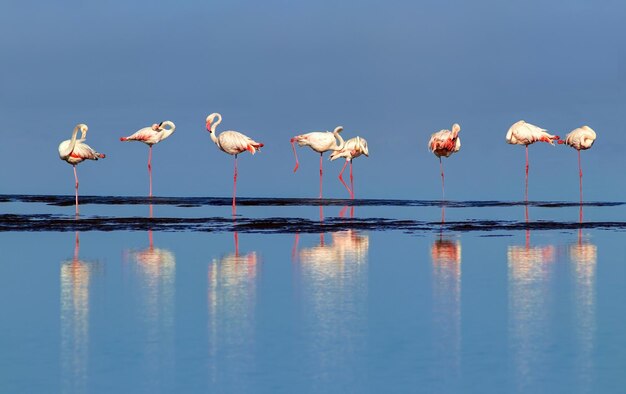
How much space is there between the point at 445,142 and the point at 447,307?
19.7m

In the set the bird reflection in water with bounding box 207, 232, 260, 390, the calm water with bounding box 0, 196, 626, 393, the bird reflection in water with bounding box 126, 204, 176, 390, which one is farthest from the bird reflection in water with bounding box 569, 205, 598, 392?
the bird reflection in water with bounding box 126, 204, 176, 390

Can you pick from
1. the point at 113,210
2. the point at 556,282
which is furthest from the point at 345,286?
the point at 113,210

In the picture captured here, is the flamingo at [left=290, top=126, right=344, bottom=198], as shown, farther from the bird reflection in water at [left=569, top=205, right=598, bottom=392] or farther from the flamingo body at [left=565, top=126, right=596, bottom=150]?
the bird reflection in water at [left=569, top=205, right=598, bottom=392]

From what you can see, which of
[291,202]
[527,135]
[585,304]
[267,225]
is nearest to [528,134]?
[527,135]

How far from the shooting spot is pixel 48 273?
14047mm

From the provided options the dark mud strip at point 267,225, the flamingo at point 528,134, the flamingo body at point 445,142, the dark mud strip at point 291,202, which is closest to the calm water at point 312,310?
the dark mud strip at point 267,225

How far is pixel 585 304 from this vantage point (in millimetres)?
11289

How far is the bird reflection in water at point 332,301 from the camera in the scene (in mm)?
8875

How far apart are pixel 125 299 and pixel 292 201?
749 inches

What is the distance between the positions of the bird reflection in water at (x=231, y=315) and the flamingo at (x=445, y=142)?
15.4m

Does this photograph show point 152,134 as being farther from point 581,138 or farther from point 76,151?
point 581,138

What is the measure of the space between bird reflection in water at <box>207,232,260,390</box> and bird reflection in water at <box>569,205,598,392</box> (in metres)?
2.43

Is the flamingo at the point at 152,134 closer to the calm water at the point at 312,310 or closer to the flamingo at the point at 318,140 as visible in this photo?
the flamingo at the point at 318,140

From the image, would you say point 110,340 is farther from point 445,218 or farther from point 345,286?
point 445,218
